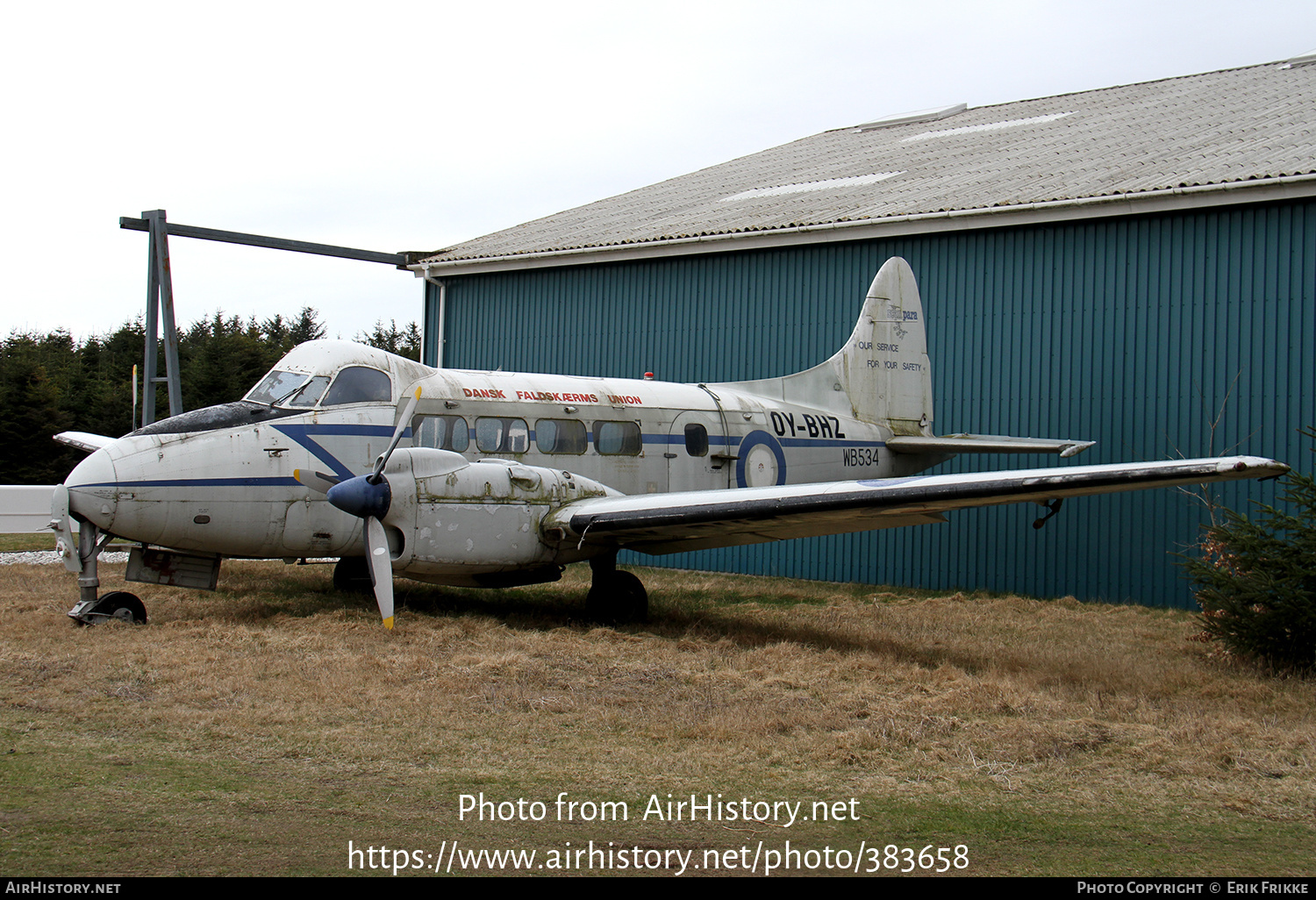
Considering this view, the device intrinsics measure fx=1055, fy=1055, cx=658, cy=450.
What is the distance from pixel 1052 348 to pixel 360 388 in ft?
32.9

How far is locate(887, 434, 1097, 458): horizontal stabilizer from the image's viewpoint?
13414 millimetres

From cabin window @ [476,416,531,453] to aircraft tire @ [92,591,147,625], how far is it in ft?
12.5

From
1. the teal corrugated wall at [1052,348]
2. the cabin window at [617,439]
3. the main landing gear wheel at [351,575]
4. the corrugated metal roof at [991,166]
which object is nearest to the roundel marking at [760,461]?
the cabin window at [617,439]

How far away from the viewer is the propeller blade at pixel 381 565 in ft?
32.7

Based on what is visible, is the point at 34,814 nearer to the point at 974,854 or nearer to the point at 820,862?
the point at 820,862

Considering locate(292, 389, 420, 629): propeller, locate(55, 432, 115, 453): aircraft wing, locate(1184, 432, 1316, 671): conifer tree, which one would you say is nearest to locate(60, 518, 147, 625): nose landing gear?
locate(292, 389, 420, 629): propeller

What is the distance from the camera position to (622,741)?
680 cm

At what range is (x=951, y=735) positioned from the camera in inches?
284

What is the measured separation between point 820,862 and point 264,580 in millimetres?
11498

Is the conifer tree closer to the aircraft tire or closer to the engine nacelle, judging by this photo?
the engine nacelle

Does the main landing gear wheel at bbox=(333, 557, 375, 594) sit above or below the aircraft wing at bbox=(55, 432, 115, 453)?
below

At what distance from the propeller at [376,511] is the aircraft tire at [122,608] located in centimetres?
220

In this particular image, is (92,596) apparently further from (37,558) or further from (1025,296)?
(1025,296)

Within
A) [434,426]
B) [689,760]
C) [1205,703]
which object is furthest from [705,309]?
[689,760]
